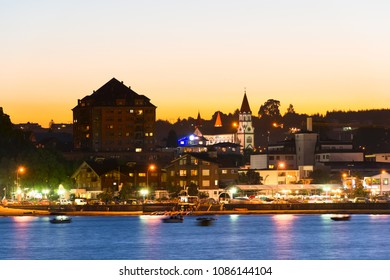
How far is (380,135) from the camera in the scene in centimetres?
18750

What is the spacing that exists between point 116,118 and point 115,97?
105 inches

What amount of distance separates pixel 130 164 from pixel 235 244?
48.2m

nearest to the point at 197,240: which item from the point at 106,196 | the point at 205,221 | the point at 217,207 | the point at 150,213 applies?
the point at 205,221

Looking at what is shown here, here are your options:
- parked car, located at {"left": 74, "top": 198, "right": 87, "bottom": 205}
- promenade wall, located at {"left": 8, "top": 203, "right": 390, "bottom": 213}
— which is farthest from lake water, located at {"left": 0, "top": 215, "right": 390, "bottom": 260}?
parked car, located at {"left": 74, "top": 198, "right": 87, "bottom": 205}

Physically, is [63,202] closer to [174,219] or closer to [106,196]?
[106,196]

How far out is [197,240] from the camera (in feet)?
220

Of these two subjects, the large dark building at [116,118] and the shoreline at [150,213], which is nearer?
the shoreline at [150,213]

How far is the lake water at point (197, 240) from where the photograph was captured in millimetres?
58219

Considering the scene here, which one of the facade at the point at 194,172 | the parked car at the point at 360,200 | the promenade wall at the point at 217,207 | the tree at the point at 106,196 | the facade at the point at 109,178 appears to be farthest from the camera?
the facade at the point at 109,178

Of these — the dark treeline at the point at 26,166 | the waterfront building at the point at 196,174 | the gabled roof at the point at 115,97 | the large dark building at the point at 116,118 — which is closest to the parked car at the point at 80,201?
the dark treeline at the point at 26,166

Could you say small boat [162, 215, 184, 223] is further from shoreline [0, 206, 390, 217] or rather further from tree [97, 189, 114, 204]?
tree [97, 189, 114, 204]

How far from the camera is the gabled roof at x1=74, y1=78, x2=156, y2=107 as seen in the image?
151750mm

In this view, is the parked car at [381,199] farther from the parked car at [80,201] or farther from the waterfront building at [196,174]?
the parked car at [80,201]

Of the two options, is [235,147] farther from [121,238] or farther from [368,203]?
[121,238]
